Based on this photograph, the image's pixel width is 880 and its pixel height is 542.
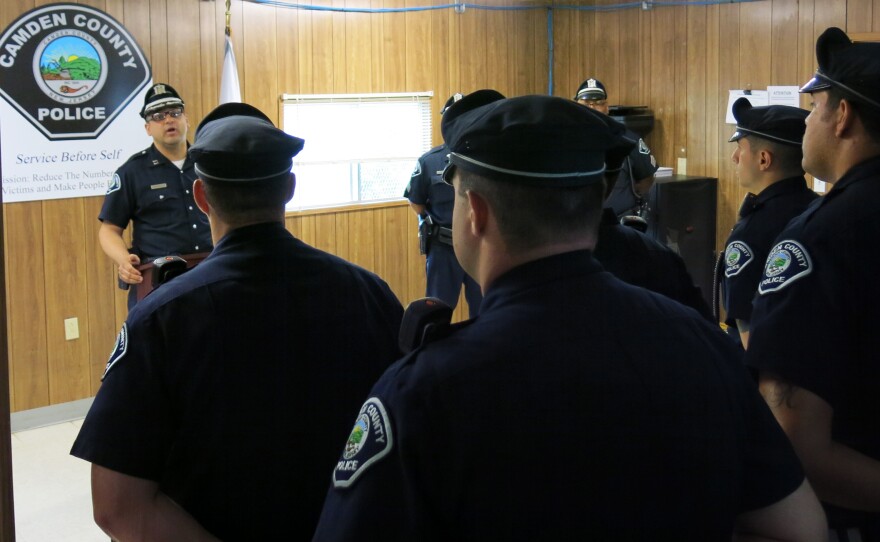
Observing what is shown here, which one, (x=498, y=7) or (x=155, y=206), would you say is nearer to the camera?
(x=155, y=206)

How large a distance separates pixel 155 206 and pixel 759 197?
8.86 feet

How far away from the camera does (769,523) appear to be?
1080mm

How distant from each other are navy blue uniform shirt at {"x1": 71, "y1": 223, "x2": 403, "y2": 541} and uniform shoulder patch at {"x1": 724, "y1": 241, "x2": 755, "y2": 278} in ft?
3.52

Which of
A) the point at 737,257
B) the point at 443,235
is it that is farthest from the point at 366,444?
the point at 443,235

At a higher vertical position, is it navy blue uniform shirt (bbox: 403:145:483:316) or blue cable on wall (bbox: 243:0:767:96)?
blue cable on wall (bbox: 243:0:767:96)

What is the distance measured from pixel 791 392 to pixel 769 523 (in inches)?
20.0

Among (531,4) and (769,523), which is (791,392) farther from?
(531,4)

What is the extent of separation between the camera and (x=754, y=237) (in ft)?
7.72

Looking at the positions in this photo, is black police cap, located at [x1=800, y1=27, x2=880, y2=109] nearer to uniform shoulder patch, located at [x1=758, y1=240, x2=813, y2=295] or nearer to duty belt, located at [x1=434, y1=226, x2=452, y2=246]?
uniform shoulder patch, located at [x1=758, y1=240, x2=813, y2=295]

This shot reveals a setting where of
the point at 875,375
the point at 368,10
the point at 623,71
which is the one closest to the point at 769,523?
the point at 875,375

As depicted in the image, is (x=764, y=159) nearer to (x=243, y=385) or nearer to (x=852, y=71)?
(x=852, y=71)

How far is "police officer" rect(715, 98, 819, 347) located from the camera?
2297 mm

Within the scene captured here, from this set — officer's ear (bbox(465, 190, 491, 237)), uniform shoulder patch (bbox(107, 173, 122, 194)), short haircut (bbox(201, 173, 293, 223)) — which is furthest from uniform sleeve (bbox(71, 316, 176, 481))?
uniform shoulder patch (bbox(107, 173, 122, 194))

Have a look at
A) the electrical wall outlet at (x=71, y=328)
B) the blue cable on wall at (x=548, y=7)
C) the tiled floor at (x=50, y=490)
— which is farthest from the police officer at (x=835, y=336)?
the blue cable on wall at (x=548, y=7)
